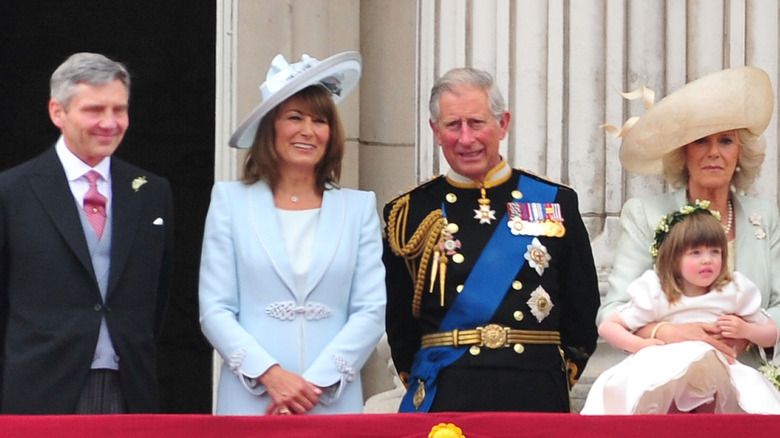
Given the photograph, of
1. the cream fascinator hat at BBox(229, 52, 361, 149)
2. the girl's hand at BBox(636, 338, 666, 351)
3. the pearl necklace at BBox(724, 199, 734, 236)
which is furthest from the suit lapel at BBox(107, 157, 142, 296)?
the pearl necklace at BBox(724, 199, 734, 236)

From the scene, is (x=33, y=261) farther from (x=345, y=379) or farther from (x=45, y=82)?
(x=45, y=82)

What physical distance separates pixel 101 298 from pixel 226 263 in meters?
0.38

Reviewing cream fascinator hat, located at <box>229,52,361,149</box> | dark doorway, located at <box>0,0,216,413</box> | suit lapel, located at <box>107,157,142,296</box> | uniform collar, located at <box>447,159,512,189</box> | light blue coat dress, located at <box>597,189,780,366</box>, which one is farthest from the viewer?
dark doorway, located at <box>0,0,216,413</box>

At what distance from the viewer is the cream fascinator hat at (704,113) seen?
5.75 metres

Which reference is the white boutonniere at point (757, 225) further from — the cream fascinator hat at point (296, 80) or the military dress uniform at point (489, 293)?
the cream fascinator hat at point (296, 80)

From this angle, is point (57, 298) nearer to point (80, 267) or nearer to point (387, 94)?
point (80, 267)

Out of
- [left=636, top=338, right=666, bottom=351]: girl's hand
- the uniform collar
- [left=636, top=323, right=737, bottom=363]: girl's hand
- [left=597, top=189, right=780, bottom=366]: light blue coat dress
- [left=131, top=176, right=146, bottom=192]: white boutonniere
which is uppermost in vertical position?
the uniform collar

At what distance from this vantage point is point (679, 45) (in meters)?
7.18

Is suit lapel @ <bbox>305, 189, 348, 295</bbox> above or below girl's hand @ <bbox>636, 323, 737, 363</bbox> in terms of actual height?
above

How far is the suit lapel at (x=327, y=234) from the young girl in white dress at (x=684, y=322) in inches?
31.3

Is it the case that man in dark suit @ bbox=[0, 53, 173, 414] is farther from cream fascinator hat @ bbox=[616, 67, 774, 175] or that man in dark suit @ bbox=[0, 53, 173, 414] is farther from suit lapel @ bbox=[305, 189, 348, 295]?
cream fascinator hat @ bbox=[616, 67, 774, 175]

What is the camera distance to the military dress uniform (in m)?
5.59

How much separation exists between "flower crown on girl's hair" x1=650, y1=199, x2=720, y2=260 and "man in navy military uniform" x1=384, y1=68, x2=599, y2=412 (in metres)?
0.24

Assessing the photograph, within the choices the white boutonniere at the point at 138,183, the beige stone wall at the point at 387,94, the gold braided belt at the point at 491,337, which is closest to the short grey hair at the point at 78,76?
the white boutonniere at the point at 138,183
